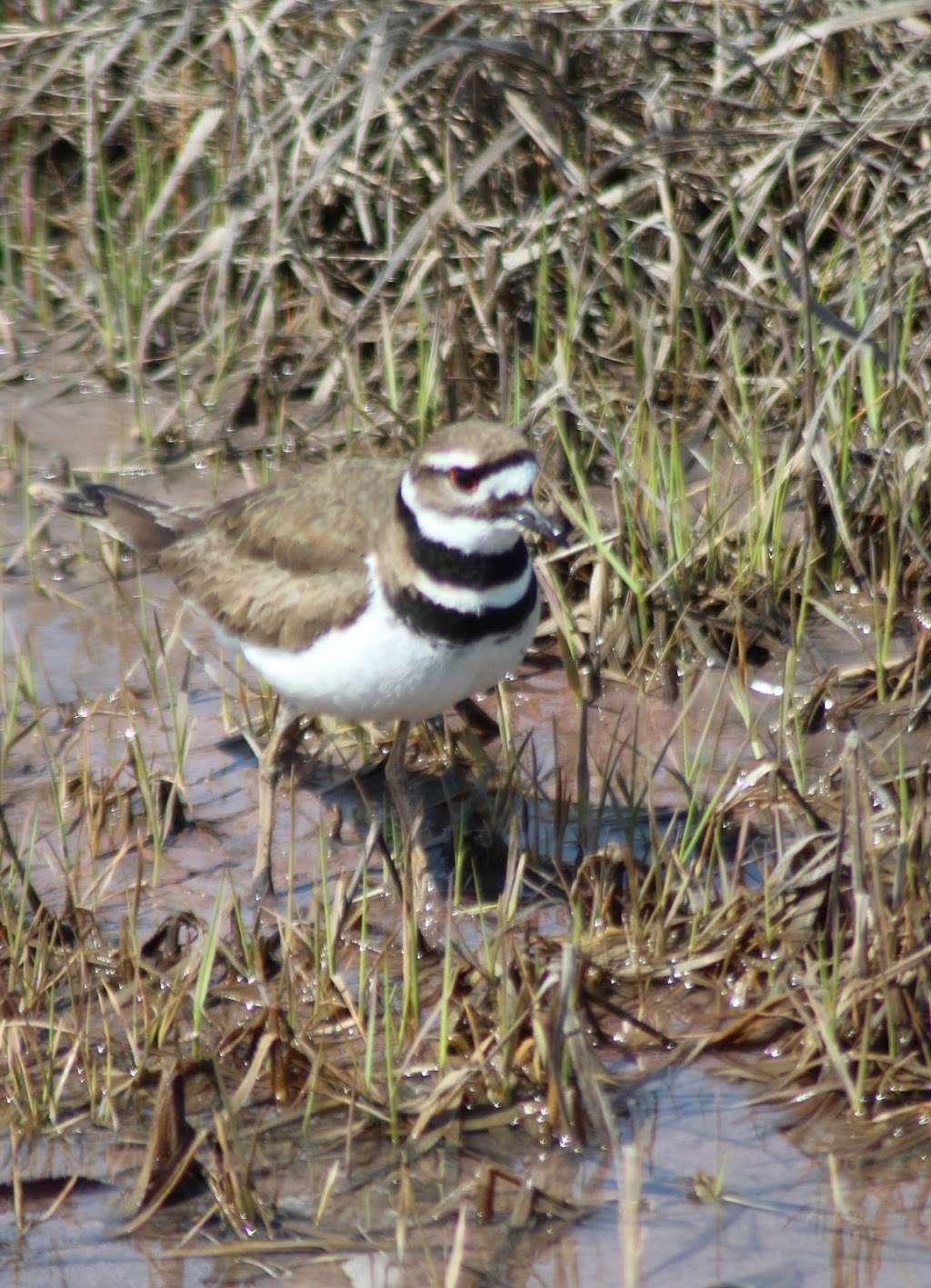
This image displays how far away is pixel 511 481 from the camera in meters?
4.03

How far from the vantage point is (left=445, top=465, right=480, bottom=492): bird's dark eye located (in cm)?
405

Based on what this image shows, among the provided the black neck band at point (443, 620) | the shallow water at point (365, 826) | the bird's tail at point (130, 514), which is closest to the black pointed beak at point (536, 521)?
the black neck band at point (443, 620)

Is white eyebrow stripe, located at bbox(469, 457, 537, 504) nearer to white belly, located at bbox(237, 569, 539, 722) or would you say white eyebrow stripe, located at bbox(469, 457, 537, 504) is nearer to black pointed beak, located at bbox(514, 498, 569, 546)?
black pointed beak, located at bbox(514, 498, 569, 546)

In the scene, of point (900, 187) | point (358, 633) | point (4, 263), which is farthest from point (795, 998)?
point (4, 263)

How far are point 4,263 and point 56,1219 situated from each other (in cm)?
514

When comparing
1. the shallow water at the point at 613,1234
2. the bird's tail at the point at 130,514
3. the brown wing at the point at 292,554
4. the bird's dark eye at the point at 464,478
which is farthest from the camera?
the bird's tail at the point at 130,514

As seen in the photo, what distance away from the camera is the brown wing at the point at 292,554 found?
170 inches

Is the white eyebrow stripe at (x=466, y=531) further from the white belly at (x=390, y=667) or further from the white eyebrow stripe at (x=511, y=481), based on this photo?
the white belly at (x=390, y=667)

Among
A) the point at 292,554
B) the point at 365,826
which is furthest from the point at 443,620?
the point at 365,826

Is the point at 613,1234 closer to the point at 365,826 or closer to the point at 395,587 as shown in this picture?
the point at 395,587

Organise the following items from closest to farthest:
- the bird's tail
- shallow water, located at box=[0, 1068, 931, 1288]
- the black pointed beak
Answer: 1. shallow water, located at box=[0, 1068, 931, 1288]
2. the black pointed beak
3. the bird's tail

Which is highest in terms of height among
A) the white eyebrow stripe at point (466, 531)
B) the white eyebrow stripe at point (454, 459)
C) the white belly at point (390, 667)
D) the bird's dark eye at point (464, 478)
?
the white eyebrow stripe at point (454, 459)

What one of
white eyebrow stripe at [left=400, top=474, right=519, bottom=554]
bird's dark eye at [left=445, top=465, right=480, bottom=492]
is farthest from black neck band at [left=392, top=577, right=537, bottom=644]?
bird's dark eye at [left=445, top=465, right=480, bottom=492]

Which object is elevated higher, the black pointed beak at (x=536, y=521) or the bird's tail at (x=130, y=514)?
the black pointed beak at (x=536, y=521)
